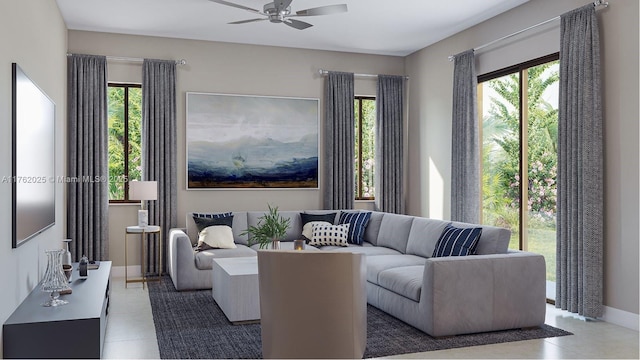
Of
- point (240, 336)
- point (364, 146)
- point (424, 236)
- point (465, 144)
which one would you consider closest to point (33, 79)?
point (240, 336)

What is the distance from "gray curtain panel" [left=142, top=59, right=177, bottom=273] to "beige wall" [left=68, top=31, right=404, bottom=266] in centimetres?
14

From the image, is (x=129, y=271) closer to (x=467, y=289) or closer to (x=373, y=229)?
(x=373, y=229)

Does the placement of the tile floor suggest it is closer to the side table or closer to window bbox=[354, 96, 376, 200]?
the side table

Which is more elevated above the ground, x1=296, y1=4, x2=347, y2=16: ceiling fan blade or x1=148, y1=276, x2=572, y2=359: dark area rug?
x1=296, y1=4, x2=347, y2=16: ceiling fan blade

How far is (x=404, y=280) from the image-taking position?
15.1 ft

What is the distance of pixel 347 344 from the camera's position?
3.25 m

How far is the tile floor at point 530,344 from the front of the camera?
381cm

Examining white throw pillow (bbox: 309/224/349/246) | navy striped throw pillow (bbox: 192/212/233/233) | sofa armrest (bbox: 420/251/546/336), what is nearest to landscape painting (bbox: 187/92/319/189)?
navy striped throw pillow (bbox: 192/212/233/233)

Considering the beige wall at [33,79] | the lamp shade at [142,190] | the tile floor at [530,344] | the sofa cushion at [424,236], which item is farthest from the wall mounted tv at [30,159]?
the sofa cushion at [424,236]

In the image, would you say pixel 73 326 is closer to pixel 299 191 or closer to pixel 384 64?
pixel 299 191

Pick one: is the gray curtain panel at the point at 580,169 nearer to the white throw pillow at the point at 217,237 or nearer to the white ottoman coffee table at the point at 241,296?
the white ottoman coffee table at the point at 241,296

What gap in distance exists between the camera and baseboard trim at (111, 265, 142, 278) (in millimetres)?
6863

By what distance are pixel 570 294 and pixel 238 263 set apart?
295 cm

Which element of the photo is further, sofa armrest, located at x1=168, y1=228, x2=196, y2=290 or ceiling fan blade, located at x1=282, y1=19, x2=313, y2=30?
sofa armrest, located at x1=168, y1=228, x2=196, y2=290
